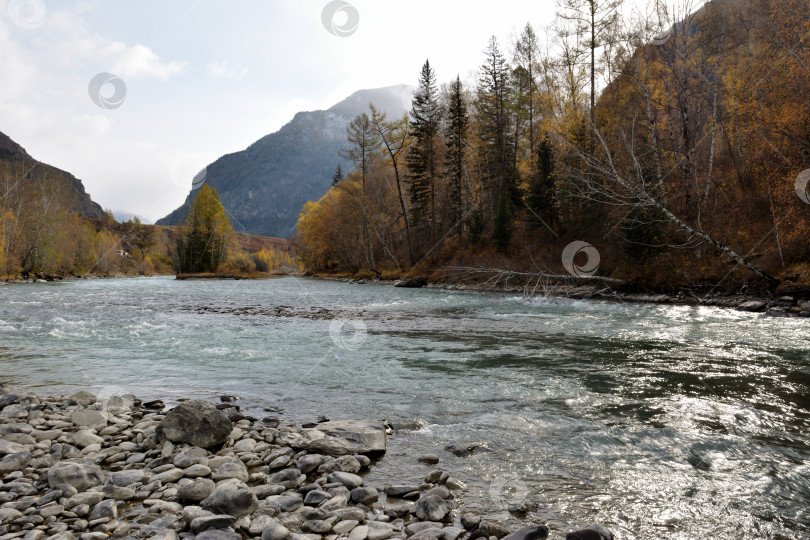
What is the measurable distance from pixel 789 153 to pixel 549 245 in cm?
1815

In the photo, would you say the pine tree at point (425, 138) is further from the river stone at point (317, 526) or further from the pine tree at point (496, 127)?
the river stone at point (317, 526)

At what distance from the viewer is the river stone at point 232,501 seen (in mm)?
3539

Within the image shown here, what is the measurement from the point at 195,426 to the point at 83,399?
2.79 metres

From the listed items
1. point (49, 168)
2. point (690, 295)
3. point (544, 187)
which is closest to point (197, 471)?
point (690, 295)

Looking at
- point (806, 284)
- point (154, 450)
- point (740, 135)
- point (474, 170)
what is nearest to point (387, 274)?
point (474, 170)

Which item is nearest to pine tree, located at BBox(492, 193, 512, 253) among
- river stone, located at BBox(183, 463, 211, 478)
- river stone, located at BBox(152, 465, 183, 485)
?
river stone, located at BBox(183, 463, 211, 478)

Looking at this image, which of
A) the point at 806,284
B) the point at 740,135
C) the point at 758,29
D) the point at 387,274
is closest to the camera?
the point at 806,284

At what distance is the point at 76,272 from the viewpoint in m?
68.4

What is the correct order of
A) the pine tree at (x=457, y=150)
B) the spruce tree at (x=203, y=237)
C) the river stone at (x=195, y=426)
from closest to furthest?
1. the river stone at (x=195, y=426)
2. the pine tree at (x=457, y=150)
3. the spruce tree at (x=203, y=237)

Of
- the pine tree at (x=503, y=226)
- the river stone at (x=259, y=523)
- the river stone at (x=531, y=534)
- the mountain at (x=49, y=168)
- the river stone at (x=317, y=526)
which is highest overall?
the mountain at (x=49, y=168)

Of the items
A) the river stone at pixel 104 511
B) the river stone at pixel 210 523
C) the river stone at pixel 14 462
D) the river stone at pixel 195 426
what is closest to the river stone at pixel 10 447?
the river stone at pixel 14 462

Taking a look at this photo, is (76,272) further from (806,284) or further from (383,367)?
(806,284)

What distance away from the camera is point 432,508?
3.54 metres

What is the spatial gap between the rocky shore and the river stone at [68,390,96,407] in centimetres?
46
